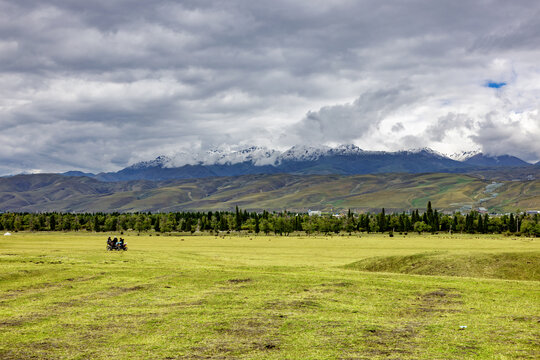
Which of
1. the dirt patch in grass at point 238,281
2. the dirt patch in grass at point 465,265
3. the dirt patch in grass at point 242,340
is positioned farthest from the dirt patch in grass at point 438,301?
the dirt patch in grass at point 238,281

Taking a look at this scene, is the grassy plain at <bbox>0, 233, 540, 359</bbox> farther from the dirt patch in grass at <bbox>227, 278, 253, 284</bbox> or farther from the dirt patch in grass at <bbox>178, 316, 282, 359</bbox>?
the dirt patch in grass at <bbox>227, 278, 253, 284</bbox>

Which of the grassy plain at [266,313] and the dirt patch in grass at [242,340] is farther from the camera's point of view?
the grassy plain at [266,313]

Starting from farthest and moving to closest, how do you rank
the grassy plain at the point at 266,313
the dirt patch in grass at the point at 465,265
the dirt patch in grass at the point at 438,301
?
the dirt patch in grass at the point at 465,265 < the dirt patch in grass at the point at 438,301 < the grassy plain at the point at 266,313

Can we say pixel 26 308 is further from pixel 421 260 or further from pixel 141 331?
pixel 421 260

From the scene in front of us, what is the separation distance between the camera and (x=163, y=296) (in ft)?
98.7

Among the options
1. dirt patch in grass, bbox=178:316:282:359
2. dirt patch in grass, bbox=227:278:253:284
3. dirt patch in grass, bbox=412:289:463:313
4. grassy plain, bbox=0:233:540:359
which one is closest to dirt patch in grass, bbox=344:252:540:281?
grassy plain, bbox=0:233:540:359

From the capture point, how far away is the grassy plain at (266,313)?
17922 mm

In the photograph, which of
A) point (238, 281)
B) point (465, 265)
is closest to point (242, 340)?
point (238, 281)

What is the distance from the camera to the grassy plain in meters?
17.9

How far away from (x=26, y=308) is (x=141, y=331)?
9874 millimetres

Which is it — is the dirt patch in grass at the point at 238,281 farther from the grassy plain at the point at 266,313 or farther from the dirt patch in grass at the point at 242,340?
the dirt patch in grass at the point at 242,340

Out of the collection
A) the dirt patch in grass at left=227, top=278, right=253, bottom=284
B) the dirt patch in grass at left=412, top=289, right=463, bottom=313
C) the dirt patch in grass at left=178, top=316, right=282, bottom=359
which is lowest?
the dirt patch in grass at left=412, top=289, right=463, bottom=313

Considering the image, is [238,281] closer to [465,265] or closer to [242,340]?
[242,340]

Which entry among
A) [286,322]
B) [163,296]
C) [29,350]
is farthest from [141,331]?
[163,296]
